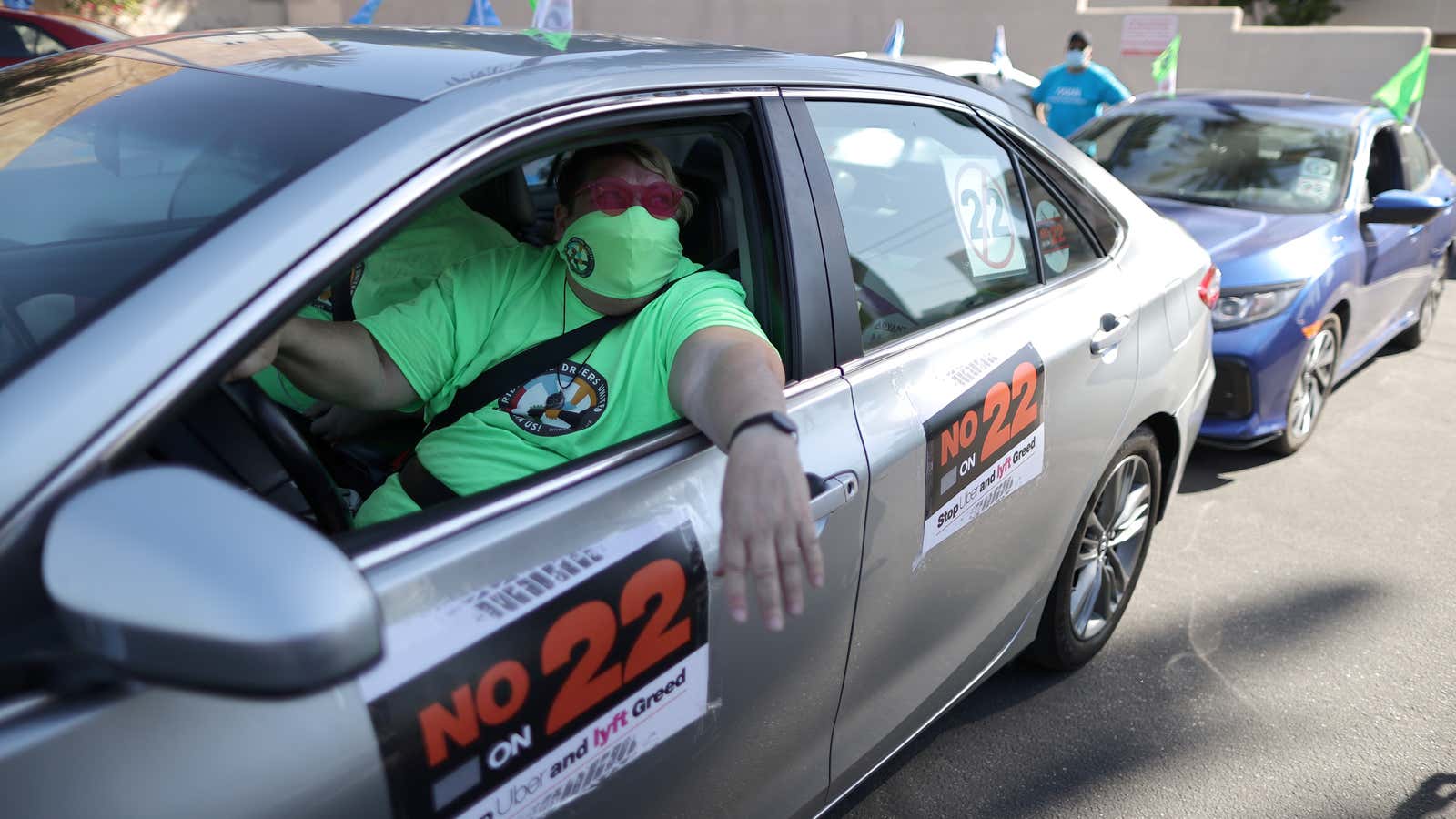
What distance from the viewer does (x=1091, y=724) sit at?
2.79 meters

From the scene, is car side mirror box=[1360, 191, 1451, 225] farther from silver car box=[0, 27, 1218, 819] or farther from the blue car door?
silver car box=[0, 27, 1218, 819]

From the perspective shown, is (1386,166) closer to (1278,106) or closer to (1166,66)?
(1278,106)

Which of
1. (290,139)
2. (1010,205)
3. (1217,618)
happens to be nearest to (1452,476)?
(1217,618)

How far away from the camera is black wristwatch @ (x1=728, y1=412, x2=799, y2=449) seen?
142 cm

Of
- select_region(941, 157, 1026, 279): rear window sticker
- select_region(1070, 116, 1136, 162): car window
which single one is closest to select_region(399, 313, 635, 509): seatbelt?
select_region(941, 157, 1026, 279): rear window sticker

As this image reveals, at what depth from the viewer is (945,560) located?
6.80 ft

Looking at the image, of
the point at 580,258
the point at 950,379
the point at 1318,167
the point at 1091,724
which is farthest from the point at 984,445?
the point at 1318,167

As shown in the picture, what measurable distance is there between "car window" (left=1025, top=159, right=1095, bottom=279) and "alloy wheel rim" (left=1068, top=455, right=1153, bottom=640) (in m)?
0.54

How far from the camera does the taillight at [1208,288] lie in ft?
9.77

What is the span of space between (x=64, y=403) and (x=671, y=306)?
96cm

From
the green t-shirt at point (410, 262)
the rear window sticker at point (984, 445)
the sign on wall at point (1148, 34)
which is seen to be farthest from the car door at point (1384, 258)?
the sign on wall at point (1148, 34)

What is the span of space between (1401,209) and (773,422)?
441 cm

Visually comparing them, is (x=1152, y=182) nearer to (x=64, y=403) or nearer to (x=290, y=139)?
(x=290, y=139)

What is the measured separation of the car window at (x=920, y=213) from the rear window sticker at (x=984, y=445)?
0.56 ft
